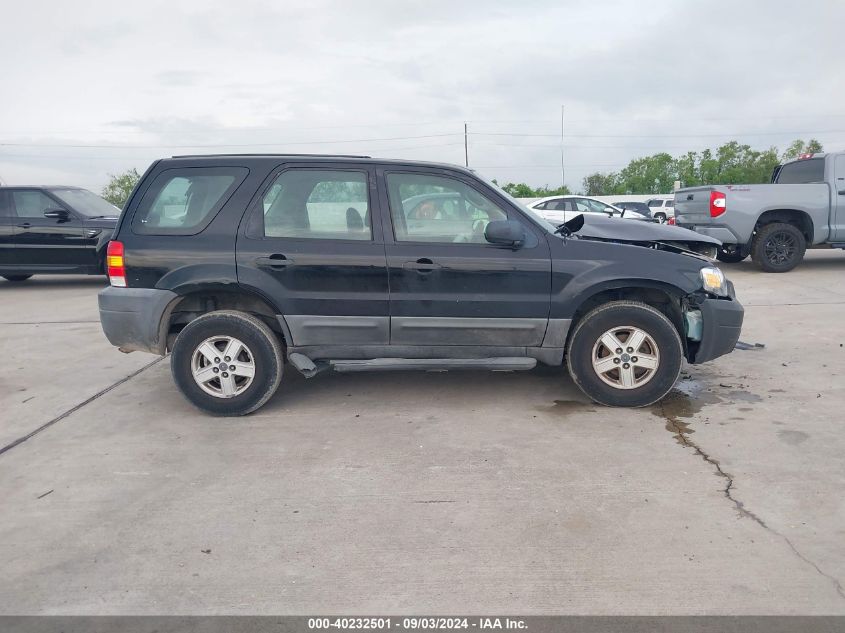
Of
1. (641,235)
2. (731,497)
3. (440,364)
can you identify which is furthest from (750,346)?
(731,497)

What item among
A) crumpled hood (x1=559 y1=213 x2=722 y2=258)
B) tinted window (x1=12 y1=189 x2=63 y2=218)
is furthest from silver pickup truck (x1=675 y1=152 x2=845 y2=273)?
tinted window (x1=12 y1=189 x2=63 y2=218)

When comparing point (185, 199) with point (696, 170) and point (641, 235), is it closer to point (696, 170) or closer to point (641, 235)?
point (641, 235)

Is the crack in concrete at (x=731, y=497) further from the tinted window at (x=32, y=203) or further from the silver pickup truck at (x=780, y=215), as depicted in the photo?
the tinted window at (x=32, y=203)

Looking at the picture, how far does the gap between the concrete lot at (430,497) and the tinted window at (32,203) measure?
21.4 feet

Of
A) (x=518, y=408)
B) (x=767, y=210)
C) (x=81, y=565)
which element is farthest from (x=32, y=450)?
(x=767, y=210)

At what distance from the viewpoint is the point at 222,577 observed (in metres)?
3.07

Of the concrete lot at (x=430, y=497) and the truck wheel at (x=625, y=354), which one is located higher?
the truck wheel at (x=625, y=354)

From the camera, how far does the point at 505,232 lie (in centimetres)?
492

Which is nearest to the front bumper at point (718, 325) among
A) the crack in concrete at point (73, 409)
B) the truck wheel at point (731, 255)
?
the crack in concrete at point (73, 409)

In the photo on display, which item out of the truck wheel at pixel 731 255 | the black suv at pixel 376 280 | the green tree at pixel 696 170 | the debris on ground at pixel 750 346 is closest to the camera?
the black suv at pixel 376 280

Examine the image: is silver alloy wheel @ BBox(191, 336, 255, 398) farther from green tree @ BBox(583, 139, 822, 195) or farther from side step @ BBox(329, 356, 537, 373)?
green tree @ BBox(583, 139, 822, 195)

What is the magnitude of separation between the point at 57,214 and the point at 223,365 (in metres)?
8.21

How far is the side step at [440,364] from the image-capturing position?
16.8 feet
